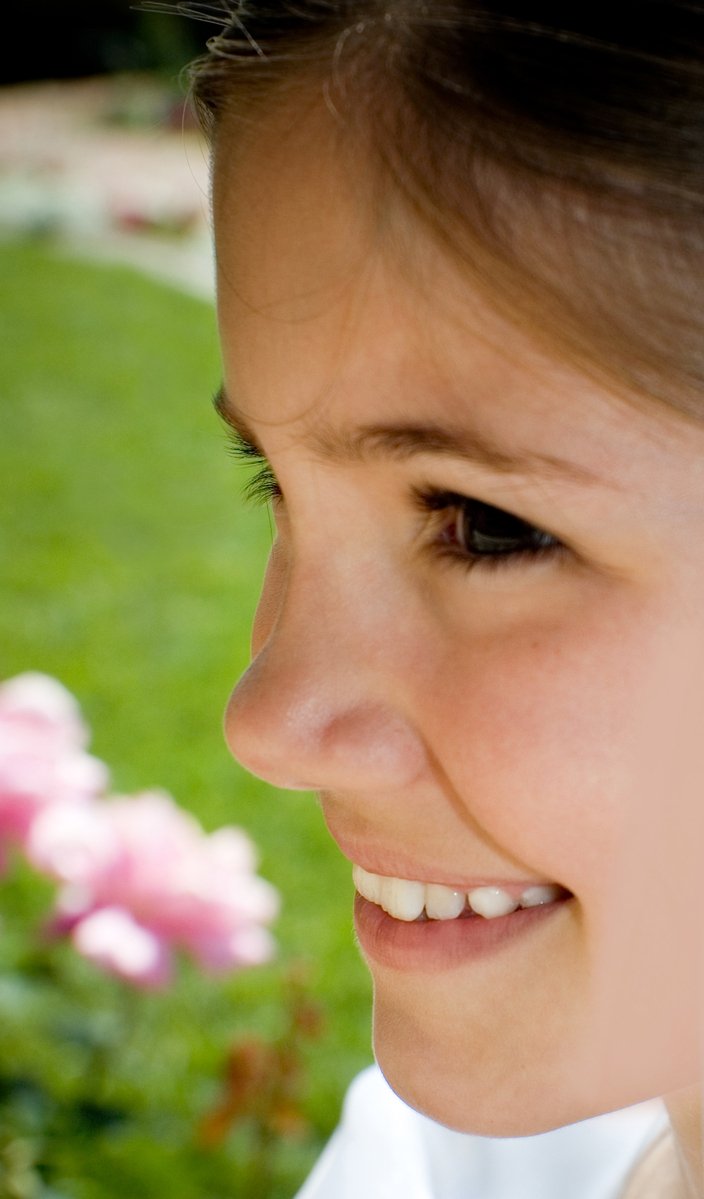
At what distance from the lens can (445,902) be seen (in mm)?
1387

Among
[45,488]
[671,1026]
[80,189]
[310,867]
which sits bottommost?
[671,1026]

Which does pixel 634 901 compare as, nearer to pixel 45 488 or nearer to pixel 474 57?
pixel 474 57

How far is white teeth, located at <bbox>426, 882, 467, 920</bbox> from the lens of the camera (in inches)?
54.4

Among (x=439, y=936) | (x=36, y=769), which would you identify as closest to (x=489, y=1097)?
(x=439, y=936)

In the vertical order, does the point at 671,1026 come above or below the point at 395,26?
below

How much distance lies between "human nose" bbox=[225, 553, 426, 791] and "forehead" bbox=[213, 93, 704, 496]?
152 millimetres

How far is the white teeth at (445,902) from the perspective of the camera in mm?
1382

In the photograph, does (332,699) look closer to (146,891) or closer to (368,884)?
(368,884)

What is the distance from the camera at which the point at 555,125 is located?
111 cm

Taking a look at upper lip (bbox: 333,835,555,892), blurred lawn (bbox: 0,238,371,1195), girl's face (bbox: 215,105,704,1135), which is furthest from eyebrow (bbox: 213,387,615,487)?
blurred lawn (bbox: 0,238,371,1195)

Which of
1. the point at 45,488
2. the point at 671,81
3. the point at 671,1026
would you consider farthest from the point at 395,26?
the point at 45,488

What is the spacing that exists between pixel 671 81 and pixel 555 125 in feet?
0.29

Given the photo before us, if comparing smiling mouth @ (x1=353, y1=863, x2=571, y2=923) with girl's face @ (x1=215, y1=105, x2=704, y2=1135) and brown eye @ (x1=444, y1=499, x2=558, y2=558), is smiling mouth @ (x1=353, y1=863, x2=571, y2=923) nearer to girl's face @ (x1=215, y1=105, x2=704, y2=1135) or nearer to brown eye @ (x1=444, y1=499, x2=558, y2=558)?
girl's face @ (x1=215, y1=105, x2=704, y2=1135)

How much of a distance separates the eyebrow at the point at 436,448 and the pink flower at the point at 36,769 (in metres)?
1.12
